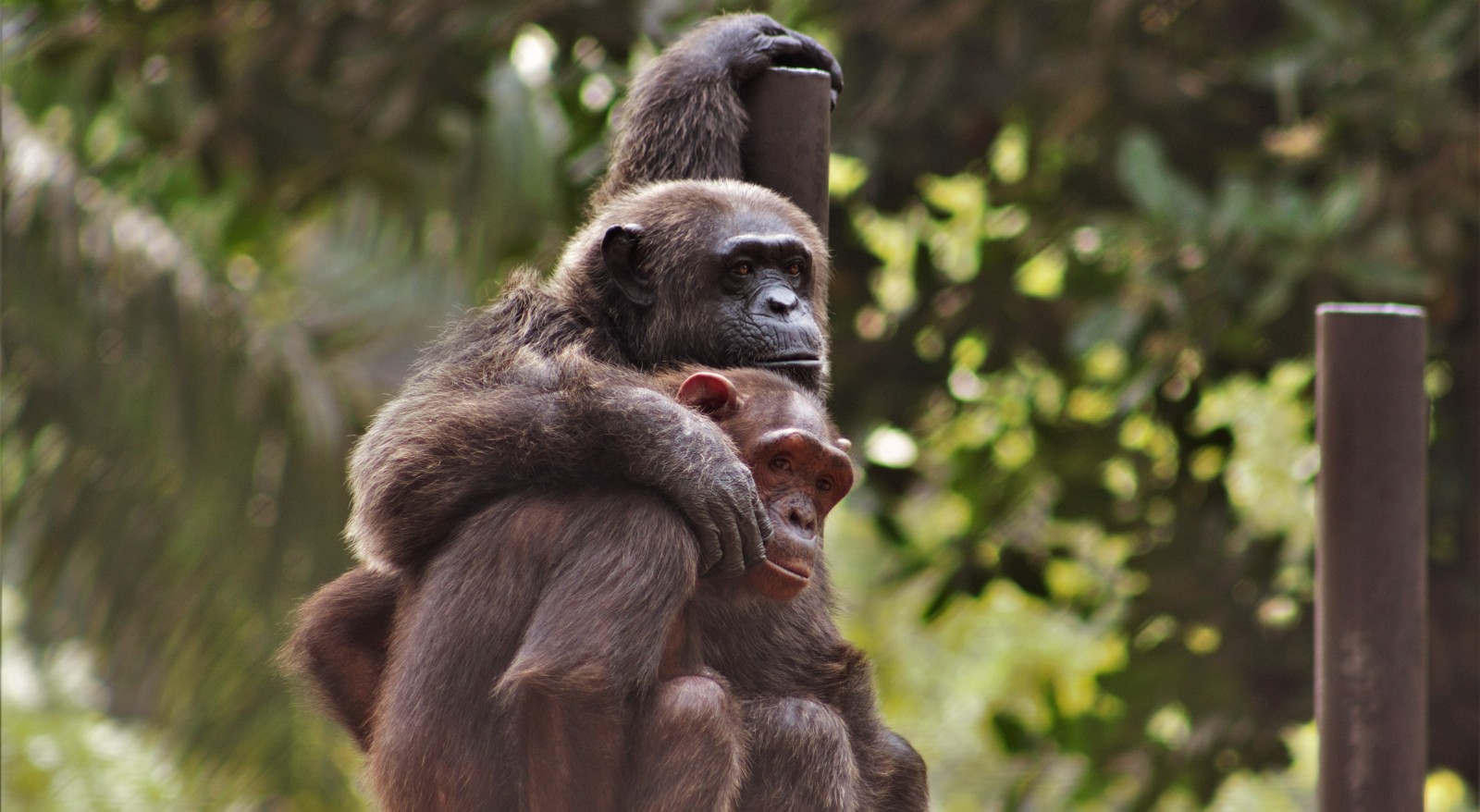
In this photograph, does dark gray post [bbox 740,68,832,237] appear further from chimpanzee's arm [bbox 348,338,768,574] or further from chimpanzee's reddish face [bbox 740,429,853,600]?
chimpanzee's reddish face [bbox 740,429,853,600]

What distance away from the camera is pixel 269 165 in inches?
196

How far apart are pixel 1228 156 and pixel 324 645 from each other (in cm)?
351

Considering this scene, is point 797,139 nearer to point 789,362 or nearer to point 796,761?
point 789,362

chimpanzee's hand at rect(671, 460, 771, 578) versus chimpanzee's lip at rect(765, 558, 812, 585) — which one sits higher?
chimpanzee's hand at rect(671, 460, 771, 578)

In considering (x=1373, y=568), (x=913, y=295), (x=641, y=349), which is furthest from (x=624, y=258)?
(x=913, y=295)

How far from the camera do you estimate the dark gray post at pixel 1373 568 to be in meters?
2.55

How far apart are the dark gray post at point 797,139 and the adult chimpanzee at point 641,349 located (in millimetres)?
136

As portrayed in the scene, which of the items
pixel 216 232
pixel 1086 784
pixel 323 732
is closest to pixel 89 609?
pixel 323 732

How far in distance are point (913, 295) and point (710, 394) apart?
3.41 metres

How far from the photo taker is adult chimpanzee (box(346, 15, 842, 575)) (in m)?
2.02

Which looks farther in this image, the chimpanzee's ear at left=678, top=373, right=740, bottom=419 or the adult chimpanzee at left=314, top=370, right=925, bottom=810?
the chimpanzee's ear at left=678, top=373, right=740, bottom=419

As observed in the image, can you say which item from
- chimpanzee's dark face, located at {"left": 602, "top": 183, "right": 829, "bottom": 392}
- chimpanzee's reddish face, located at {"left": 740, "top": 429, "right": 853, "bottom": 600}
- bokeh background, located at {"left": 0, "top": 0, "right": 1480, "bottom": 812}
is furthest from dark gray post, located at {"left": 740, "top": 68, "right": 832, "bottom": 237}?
bokeh background, located at {"left": 0, "top": 0, "right": 1480, "bottom": 812}

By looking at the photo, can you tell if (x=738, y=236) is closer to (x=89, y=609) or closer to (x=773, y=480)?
(x=773, y=480)

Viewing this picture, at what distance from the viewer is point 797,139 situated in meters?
2.73
